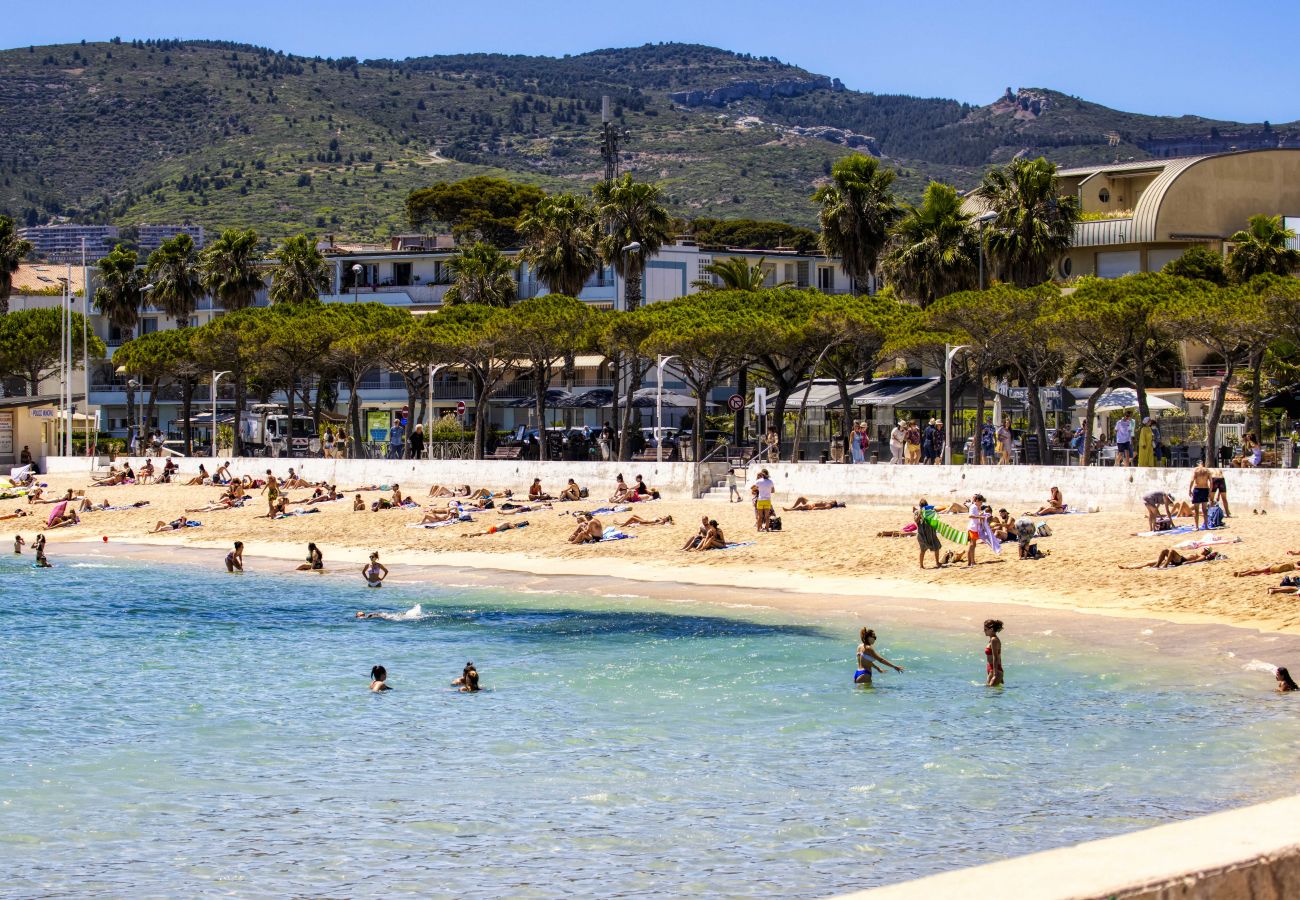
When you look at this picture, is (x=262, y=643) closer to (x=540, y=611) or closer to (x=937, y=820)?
(x=540, y=611)

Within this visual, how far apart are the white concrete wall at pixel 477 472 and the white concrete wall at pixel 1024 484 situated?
2267 millimetres

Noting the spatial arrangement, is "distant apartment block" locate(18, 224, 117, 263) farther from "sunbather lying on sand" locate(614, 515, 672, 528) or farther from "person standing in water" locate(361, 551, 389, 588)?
"person standing in water" locate(361, 551, 389, 588)

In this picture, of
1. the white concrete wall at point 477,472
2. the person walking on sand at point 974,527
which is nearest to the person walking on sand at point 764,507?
the person walking on sand at point 974,527

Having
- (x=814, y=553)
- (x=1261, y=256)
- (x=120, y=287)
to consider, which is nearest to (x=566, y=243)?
(x=1261, y=256)

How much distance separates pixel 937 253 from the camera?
4925 cm

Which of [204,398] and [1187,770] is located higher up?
[204,398]

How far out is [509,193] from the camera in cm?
9469

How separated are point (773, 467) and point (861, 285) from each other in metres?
22.4

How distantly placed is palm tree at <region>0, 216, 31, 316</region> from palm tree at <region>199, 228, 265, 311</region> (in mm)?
14371

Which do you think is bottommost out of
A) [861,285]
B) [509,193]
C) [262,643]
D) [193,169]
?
[262,643]

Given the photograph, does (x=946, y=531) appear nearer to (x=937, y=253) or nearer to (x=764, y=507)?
(x=764, y=507)

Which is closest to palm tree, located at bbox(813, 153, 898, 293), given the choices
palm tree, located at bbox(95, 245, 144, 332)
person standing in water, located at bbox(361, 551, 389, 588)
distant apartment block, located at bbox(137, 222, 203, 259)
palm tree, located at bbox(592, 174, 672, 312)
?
palm tree, located at bbox(592, 174, 672, 312)

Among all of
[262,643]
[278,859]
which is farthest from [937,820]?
[262,643]

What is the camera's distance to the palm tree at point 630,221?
192 feet
